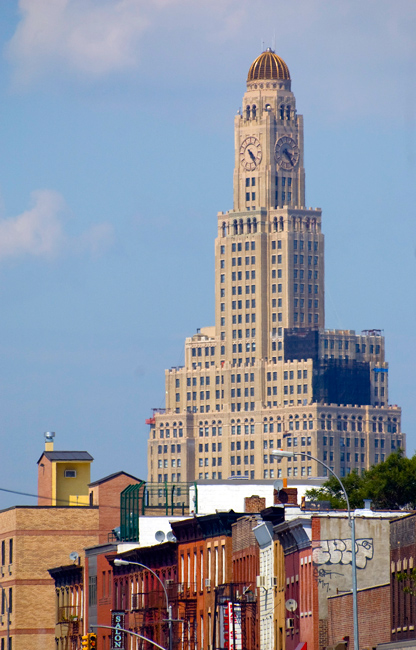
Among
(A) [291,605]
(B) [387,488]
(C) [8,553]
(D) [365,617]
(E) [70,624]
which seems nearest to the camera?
(D) [365,617]

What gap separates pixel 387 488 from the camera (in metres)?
143

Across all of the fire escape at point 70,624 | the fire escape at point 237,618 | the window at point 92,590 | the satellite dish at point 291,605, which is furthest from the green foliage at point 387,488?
the satellite dish at point 291,605

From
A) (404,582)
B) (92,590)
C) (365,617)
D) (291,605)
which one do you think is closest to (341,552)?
(291,605)

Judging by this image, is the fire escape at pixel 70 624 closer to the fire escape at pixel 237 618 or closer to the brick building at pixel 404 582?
the fire escape at pixel 237 618

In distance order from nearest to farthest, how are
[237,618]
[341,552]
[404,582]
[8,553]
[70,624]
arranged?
1. [404,582]
2. [341,552]
3. [237,618]
4. [70,624]
5. [8,553]

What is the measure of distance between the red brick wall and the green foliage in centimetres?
6044

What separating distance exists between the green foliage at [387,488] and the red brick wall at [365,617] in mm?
60440

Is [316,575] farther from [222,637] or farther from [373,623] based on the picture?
[222,637]

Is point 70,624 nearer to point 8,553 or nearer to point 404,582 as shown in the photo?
point 8,553

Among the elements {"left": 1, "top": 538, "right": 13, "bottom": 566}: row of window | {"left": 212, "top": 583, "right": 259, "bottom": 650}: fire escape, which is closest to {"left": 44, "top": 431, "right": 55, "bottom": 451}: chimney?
{"left": 1, "top": 538, "right": 13, "bottom": 566}: row of window

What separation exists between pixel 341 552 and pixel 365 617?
5.31 metres

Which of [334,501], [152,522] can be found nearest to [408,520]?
[152,522]

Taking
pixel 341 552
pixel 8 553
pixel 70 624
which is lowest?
pixel 70 624

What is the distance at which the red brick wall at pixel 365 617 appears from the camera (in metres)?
73.9
